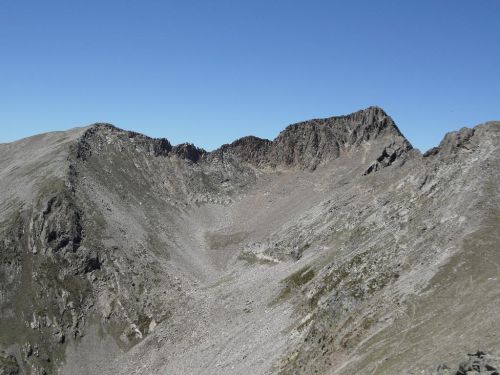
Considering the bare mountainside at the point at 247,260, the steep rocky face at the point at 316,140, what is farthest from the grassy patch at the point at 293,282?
the steep rocky face at the point at 316,140

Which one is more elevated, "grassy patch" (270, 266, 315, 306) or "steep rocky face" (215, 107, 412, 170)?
"steep rocky face" (215, 107, 412, 170)

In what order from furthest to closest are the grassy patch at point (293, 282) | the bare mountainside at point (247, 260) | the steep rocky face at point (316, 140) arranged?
the steep rocky face at point (316, 140) → the grassy patch at point (293, 282) → the bare mountainside at point (247, 260)

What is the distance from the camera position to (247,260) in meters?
109

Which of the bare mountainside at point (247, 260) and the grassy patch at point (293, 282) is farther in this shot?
the grassy patch at point (293, 282)

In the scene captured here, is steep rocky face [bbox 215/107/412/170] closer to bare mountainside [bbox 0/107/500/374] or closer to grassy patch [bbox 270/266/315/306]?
bare mountainside [bbox 0/107/500/374]

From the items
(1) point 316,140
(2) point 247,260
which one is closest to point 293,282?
(2) point 247,260

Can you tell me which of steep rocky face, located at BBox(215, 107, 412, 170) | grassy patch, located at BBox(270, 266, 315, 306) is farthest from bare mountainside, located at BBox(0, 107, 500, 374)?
steep rocky face, located at BBox(215, 107, 412, 170)

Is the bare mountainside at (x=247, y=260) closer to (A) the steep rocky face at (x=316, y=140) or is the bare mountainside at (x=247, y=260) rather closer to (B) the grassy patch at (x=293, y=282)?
(B) the grassy patch at (x=293, y=282)

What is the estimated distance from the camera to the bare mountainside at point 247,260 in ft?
158

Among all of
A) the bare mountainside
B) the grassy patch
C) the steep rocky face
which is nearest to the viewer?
the bare mountainside

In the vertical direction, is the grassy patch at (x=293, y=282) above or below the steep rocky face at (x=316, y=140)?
below

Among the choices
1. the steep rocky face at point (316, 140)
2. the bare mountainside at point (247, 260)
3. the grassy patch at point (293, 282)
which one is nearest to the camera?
the bare mountainside at point (247, 260)

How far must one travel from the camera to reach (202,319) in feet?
265

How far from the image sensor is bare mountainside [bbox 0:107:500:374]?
158 feet
